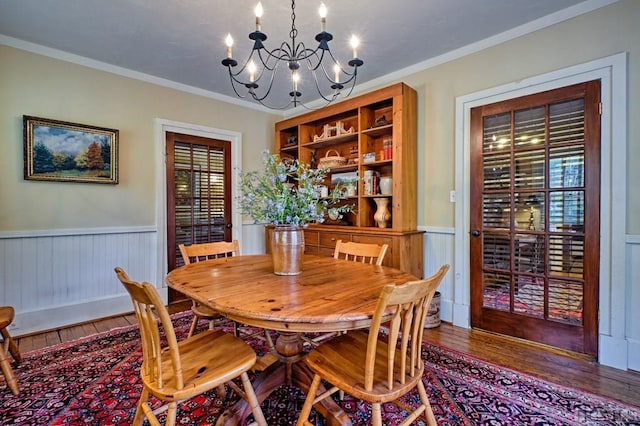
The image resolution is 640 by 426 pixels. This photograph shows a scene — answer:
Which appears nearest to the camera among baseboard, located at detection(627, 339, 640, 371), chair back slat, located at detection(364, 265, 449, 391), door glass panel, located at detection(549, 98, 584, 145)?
chair back slat, located at detection(364, 265, 449, 391)

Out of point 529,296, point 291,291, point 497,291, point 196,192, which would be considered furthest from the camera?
point 196,192

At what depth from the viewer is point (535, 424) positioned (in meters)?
1.56

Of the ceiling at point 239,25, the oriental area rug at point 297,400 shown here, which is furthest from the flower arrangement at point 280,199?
the ceiling at point 239,25

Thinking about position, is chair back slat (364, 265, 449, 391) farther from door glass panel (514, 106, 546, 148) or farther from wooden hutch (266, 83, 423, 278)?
door glass panel (514, 106, 546, 148)

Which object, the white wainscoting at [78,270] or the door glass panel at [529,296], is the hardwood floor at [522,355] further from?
the door glass panel at [529,296]

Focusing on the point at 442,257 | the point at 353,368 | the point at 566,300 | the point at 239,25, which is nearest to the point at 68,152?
the point at 239,25

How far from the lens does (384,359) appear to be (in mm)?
1399

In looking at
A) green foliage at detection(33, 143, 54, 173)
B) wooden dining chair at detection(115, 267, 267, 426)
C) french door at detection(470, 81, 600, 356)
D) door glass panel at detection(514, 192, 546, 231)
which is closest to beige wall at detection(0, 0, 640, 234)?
green foliage at detection(33, 143, 54, 173)

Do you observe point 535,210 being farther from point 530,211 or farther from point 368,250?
point 368,250

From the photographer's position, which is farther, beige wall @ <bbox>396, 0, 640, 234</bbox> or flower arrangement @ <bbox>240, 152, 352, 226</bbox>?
beige wall @ <bbox>396, 0, 640, 234</bbox>

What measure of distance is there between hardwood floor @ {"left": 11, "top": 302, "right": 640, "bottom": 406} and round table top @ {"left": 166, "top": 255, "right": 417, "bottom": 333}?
3.92ft

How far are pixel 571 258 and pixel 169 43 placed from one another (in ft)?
12.2

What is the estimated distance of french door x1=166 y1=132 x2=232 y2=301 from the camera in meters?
3.62

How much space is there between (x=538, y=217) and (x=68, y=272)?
4.19m
